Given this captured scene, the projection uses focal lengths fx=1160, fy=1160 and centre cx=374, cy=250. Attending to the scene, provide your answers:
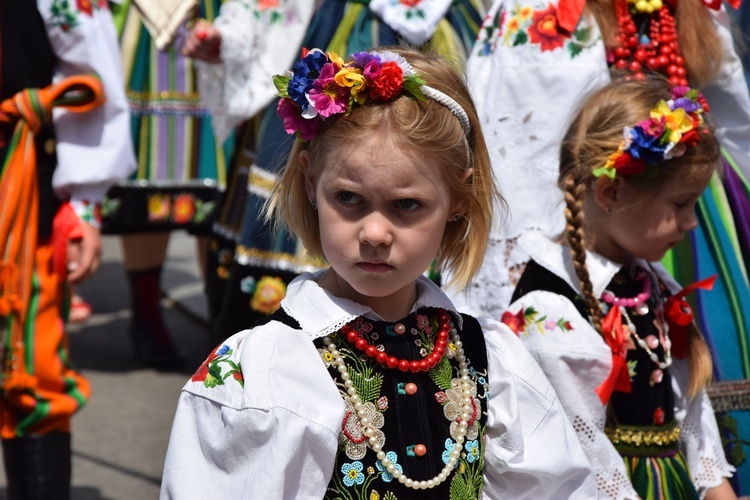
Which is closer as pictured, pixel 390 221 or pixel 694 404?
pixel 390 221

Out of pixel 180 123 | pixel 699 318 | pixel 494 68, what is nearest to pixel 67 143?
pixel 494 68

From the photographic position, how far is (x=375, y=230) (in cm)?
181

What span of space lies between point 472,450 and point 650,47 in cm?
130

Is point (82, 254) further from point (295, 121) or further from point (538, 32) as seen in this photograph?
point (295, 121)

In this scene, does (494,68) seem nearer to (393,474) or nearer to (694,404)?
(694,404)

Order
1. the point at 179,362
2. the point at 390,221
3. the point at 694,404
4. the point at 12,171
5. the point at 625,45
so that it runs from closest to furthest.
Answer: the point at 390,221, the point at 694,404, the point at 625,45, the point at 12,171, the point at 179,362

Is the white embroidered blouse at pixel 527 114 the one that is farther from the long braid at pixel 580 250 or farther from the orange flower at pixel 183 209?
the orange flower at pixel 183 209

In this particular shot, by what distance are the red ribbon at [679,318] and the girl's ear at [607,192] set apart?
0.89 feet

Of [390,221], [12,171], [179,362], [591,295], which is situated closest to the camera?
[390,221]

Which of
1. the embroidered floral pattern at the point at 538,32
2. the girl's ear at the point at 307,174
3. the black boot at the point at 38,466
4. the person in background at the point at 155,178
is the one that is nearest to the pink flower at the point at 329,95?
the girl's ear at the point at 307,174

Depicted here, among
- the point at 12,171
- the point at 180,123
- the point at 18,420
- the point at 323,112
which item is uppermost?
the point at 323,112

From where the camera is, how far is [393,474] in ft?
6.16

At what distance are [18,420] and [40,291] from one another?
1.25ft

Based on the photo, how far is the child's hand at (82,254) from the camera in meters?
3.32
